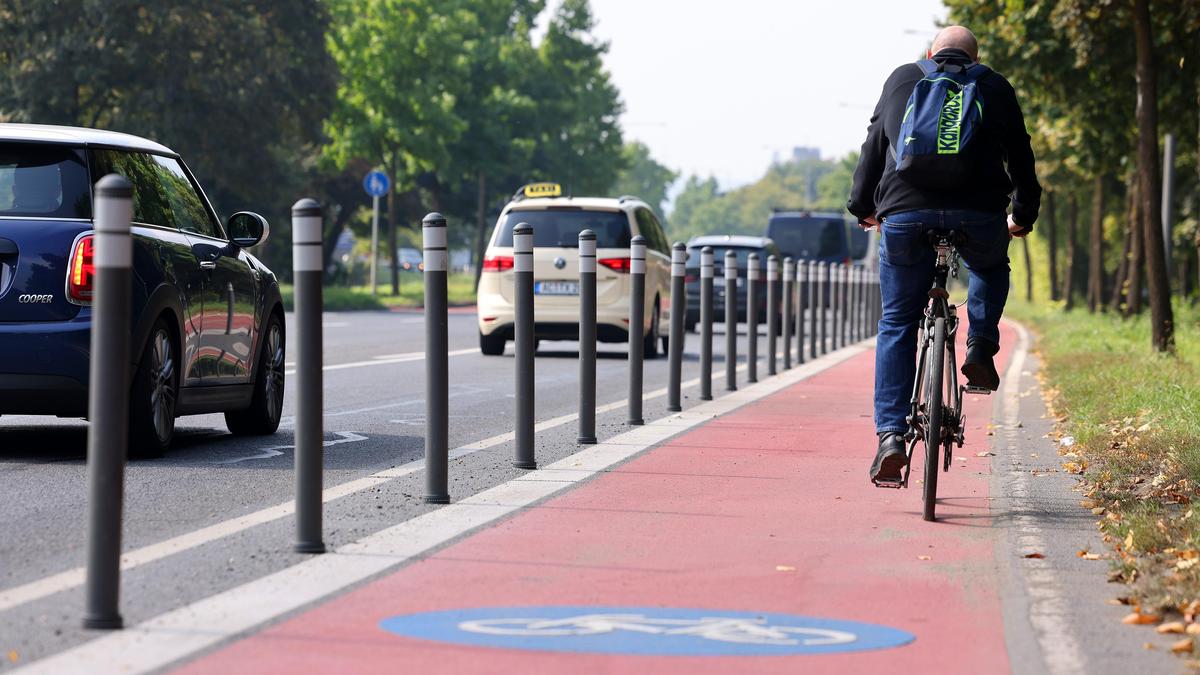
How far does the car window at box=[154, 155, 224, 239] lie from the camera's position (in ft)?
32.3

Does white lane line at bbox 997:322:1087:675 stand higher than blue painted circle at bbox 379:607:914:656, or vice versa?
blue painted circle at bbox 379:607:914:656

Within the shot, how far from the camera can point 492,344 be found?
21203mm

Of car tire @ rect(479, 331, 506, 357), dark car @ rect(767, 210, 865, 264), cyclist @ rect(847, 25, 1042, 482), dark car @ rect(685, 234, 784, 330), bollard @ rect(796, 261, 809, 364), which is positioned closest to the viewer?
cyclist @ rect(847, 25, 1042, 482)

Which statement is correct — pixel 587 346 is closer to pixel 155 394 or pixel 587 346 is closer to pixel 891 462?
pixel 155 394

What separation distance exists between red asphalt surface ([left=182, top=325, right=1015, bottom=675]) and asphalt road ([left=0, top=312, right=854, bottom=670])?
52 centimetres

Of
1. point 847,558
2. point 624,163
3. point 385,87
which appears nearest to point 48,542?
point 847,558

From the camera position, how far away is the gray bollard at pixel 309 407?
625 centimetres

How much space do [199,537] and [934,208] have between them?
3097mm

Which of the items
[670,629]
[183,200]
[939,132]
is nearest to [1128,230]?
[183,200]

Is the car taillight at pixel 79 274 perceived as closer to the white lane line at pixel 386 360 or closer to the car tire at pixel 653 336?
the white lane line at pixel 386 360

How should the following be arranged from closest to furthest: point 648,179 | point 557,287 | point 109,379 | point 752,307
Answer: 1. point 109,379
2. point 752,307
3. point 557,287
4. point 648,179

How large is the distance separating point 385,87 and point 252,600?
47.5 metres

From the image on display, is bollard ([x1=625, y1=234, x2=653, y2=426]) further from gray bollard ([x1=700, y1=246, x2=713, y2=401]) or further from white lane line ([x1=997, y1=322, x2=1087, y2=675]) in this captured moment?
white lane line ([x1=997, y1=322, x2=1087, y2=675])

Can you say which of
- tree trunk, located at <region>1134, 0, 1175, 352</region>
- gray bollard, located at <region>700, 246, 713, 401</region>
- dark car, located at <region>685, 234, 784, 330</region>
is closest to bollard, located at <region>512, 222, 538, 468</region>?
gray bollard, located at <region>700, 246, 713, 401</region>
